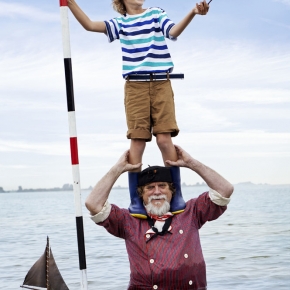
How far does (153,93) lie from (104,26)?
0.75m

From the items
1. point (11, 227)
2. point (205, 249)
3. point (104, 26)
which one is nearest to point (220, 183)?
point (104, 26)

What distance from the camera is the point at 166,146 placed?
6.28 metres

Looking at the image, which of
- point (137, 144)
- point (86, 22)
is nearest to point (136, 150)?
point (137, 144)

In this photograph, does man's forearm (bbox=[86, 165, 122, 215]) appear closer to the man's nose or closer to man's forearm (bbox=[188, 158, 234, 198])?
the man's nose

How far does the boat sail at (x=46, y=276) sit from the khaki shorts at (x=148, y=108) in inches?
53.8

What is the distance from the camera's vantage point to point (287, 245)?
50.4 feet

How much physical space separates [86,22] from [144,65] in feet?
2.15

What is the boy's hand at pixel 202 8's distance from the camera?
5.56 m

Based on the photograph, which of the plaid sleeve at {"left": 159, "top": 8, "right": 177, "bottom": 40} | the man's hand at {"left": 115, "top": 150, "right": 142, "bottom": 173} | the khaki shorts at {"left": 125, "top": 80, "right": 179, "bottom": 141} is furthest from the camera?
the man's hand at {"left": 115, "top": 150, "right": 142, "bottom": 173}

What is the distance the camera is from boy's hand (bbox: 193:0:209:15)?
5.56m

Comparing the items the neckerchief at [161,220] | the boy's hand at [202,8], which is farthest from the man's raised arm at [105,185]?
the boy's hand at [202,8]

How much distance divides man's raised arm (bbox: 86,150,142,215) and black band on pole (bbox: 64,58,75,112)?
2.14ft

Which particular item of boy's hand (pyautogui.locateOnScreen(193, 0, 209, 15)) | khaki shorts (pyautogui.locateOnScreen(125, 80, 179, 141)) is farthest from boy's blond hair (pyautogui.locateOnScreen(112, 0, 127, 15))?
boy's hand (pyautogui.locateOnScreen(193, 0, 209, 15))

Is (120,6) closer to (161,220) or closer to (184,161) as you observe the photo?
(184,161)
